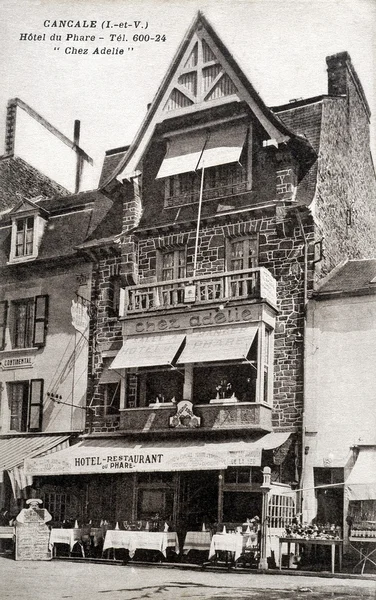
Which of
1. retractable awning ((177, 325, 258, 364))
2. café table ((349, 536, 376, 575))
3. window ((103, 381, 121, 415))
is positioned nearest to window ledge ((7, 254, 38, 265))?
window ((103, 381, 121, 415))

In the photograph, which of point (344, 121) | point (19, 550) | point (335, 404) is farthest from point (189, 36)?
point (19, 550)

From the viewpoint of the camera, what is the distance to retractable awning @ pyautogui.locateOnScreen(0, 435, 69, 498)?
1755 cm

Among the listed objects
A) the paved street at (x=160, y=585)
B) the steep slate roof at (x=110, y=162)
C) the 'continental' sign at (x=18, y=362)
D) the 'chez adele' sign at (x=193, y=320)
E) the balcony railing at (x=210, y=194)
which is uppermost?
the steep slate roof at (x=110, y=162)

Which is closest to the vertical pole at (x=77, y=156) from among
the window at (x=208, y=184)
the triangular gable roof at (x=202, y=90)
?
the triangular gable roof at (x=202, y=90)

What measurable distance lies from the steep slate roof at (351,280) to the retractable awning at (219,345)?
1620 mm

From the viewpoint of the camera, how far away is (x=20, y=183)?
21141mm

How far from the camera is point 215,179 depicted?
1873cm

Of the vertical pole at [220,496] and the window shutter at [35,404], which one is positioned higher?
the window shutter at [35,404]

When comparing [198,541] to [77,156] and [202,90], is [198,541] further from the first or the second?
[202,90]

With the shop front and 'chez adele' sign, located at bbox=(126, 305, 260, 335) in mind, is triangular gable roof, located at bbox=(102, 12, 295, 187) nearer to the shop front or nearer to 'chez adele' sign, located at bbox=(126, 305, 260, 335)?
'chez adele' sign, located at bbox=(126, 305, 260, 335)

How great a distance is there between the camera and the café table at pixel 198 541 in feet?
51.0

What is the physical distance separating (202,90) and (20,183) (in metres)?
5.43

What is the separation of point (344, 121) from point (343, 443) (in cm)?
705

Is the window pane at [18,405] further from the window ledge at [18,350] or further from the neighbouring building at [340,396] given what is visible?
the neighbouring building at [340,396]
